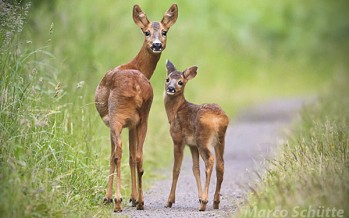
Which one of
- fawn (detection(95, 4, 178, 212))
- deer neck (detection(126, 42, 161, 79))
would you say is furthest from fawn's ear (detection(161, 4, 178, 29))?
deer neck (detection(126, 42, 161, 79))

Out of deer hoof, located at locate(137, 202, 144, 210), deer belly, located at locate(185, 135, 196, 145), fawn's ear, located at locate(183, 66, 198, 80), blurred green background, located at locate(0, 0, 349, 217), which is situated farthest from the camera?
fawn's ear, located at locate(183, 66, 198, 80)

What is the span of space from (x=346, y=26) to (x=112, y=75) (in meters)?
23.2

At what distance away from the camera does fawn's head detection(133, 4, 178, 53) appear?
32.2 feet

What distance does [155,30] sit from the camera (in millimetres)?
9930

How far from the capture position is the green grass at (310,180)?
7391 millimetres

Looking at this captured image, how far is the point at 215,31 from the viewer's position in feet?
86.1

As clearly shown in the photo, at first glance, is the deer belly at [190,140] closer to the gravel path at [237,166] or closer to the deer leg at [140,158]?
the deer leg at [140,158]

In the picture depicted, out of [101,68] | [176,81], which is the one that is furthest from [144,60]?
[101,68]

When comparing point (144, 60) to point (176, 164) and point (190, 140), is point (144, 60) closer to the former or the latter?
point (190, 140)

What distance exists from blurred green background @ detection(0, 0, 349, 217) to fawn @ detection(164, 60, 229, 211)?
0.95m

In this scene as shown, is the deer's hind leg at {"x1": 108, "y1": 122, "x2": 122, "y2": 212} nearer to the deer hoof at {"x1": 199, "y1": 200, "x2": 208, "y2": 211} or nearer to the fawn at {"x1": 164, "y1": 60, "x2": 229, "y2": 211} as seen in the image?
the fawn at {"x1": 164, "y1": 60, "x2": 229, "y2": 211}

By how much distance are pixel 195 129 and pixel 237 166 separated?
154 inches

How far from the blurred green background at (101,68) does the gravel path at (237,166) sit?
1.41 feet

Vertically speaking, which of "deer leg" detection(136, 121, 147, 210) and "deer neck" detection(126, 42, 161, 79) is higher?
"deer neck" detection(126, 42, 161, 79)
